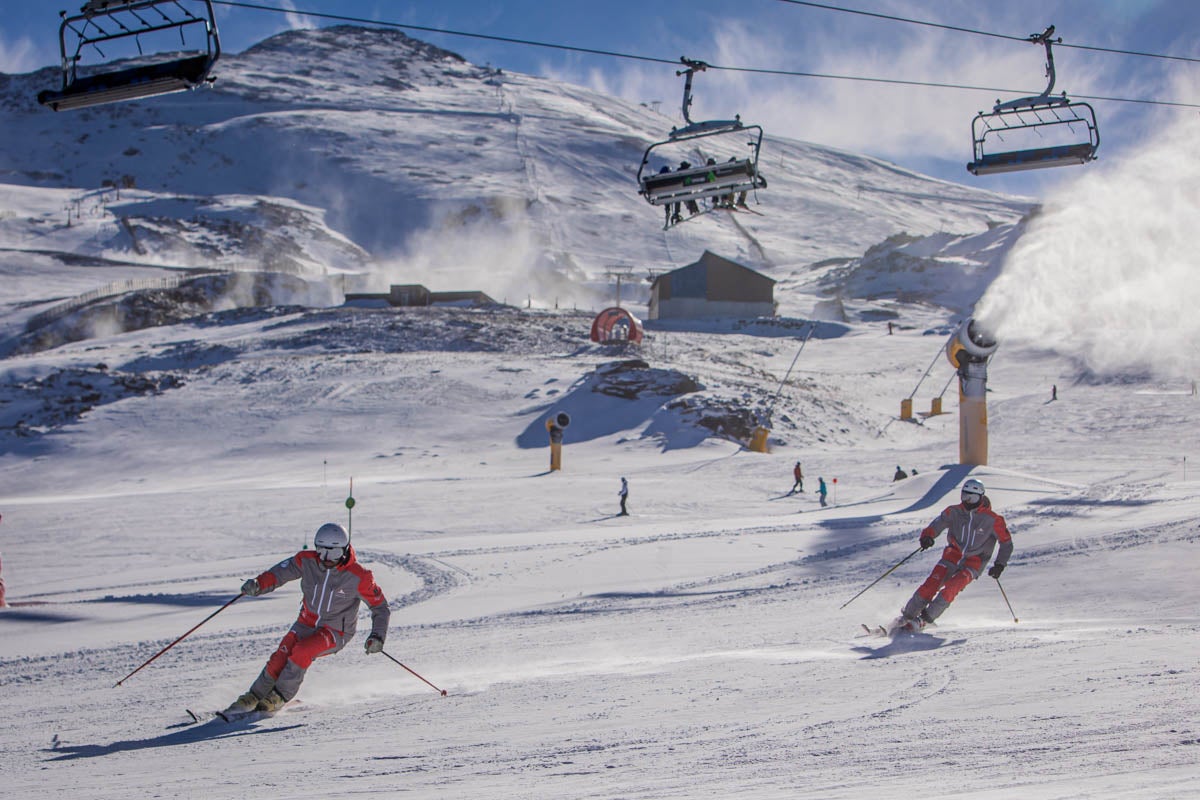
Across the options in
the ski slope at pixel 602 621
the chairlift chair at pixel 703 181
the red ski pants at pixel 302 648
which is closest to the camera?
the ski slope at pixel 602 621

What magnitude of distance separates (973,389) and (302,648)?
1564cm

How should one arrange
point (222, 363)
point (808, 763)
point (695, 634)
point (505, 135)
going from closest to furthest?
point (808, 763) < point (695, 634) < point (222, 363) < point (505, 135)

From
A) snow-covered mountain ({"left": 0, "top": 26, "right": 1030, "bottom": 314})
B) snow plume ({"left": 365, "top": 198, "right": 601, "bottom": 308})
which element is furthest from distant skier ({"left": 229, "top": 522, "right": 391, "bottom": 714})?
snow-covered mountain ({"left": 0, "top": 26, "right": 1030, "bottom": 314})

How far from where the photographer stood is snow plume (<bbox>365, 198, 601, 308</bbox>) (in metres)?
78.5

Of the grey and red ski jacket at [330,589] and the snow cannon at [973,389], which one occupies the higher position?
the snow cannon at [973,389]

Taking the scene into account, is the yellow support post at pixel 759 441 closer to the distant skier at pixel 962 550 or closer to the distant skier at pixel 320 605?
the distant skier at pixel 962 550

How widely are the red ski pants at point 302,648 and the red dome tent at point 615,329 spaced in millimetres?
35085

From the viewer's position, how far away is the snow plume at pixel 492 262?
78.5 meters

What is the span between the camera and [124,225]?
84000 mm

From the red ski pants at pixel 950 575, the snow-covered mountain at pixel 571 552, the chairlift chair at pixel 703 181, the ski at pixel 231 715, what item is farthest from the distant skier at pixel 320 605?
the chairlift chair at pixel 703 181

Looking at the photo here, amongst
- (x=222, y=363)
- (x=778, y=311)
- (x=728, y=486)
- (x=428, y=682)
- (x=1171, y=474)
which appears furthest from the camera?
(x=778, y=311)

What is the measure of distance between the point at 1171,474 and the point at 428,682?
55.4 feet

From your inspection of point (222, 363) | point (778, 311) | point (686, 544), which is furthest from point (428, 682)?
point (778, 311)

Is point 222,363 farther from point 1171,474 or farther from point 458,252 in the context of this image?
point 458,252
